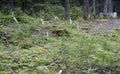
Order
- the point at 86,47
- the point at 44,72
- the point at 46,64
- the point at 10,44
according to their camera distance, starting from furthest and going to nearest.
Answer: the point at 10,44 < the point at 86,47 < the point at 46,64 < the point at 44,72

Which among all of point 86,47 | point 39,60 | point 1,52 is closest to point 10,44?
point 1,52

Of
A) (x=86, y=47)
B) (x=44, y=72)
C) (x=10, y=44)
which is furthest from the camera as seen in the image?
(x=10, y=44)

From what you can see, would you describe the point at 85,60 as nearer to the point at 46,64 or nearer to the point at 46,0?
the point at 46,64

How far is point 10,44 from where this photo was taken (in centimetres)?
1159

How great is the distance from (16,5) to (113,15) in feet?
38.6

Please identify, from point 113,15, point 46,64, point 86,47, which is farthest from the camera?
point 113,15

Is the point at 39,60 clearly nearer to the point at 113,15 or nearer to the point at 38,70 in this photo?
the point at 38,70

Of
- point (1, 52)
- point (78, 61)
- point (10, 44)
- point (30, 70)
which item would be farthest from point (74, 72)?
point (10, 44)

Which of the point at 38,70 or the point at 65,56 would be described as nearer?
the point at 38,70

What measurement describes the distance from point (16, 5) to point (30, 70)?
24.1 metres

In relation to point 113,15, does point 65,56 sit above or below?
above

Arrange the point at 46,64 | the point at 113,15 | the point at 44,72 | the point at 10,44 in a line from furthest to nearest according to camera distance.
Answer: the point at 113,15
the point at 10,44
the point at 46,64
the point at 44,72

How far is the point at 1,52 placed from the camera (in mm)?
9719

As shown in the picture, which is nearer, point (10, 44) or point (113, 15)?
point (10, 44)
